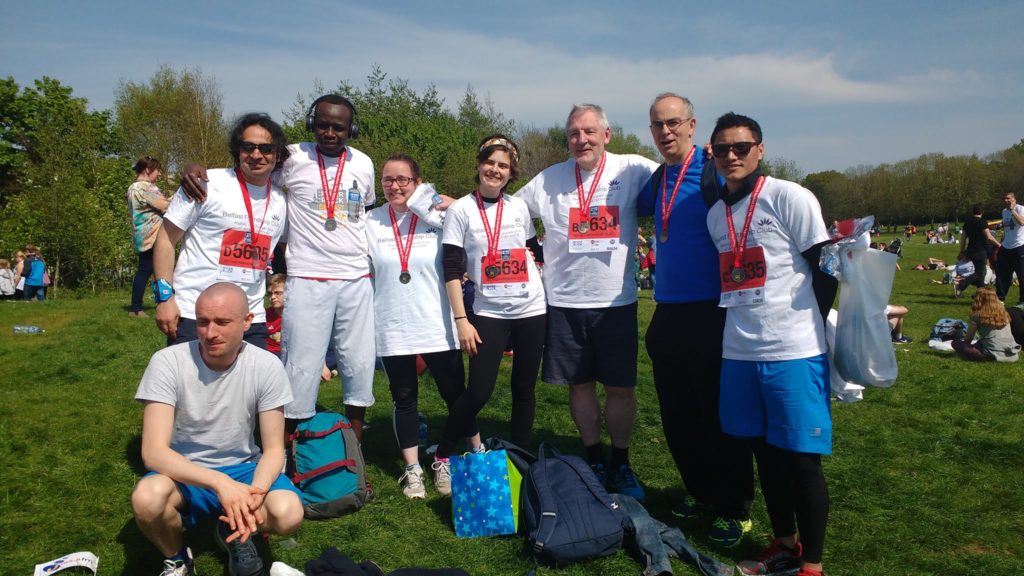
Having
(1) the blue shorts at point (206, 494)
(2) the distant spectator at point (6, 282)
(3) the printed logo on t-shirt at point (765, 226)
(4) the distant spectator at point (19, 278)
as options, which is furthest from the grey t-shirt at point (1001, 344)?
(2) the distant spectator at point (6, 282)

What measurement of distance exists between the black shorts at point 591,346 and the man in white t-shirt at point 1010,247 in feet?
37.3

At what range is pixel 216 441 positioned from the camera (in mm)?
2979

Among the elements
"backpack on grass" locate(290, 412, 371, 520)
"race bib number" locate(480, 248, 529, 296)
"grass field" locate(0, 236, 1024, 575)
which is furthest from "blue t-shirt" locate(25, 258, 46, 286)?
"race bib number" locate(480, 248, 529, 296)

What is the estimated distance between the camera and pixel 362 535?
3.43 m

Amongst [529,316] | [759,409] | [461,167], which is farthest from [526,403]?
[461,167]

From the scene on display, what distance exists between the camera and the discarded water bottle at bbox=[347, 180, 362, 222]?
384cm

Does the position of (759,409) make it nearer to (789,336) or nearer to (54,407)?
(789,336)

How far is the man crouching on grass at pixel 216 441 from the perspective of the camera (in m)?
2.72

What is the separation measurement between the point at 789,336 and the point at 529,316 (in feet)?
5.09

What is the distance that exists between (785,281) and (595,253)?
120cm

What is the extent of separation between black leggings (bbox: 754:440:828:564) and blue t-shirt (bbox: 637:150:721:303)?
2.95ft

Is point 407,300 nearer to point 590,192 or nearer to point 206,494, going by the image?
point 590,192

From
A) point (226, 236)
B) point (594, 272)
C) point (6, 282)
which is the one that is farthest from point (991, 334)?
point (6, 282)

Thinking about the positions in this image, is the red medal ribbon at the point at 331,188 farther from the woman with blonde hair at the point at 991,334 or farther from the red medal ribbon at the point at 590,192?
the woman with blonde hair at the point at 991,334
